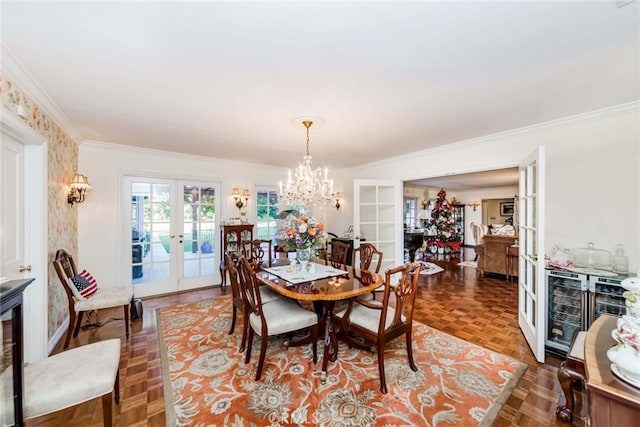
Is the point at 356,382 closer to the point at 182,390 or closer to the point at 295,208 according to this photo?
the point at 182,390

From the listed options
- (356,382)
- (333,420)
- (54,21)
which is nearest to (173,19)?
(54,21)

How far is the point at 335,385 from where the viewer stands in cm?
200

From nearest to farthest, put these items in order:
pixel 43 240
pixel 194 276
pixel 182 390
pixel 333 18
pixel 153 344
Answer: pixel 333 18 → pixel 182 390 → pixel 43 240 → pixel 153 344 → pixel 194 276

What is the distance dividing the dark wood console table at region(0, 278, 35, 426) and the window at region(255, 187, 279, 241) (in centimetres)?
397

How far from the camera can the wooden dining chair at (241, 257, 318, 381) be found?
6.80 ft

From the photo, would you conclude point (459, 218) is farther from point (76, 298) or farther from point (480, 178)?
point (76, 298)

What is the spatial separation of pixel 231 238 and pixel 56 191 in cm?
236

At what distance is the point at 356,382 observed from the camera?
2041mm

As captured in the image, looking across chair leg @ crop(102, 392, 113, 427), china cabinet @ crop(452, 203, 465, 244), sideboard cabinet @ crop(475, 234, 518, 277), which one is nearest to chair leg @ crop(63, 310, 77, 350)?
chair leg @ crop(102, 392, 113, 427)

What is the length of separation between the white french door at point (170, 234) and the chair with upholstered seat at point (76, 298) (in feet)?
3.94

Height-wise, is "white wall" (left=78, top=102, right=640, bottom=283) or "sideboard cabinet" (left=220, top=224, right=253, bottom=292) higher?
"white wall" (left=78, top=102, right=640, bottom=283)

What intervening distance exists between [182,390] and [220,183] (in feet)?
11.5

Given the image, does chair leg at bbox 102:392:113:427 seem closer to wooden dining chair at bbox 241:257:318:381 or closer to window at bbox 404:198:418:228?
wooden dining chair at bbox 241:257:318:381

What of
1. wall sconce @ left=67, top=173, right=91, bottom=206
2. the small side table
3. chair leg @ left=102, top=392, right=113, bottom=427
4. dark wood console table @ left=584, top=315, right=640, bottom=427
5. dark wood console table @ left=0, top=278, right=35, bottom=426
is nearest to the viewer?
dark wood console table @ left=584, top=315, right=640, bottom=427
